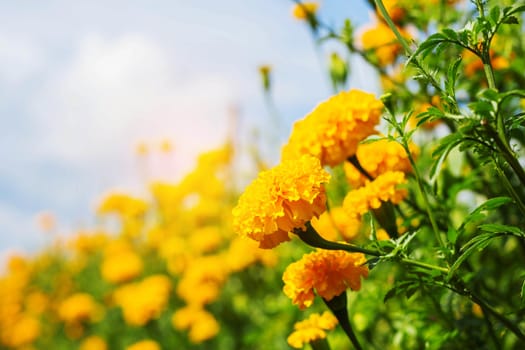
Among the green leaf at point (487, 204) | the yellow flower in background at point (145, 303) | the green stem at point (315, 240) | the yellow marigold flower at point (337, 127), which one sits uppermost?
the yellow marigold flower at point (337, 127)

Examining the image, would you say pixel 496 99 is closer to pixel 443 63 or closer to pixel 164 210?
pixel 443 63

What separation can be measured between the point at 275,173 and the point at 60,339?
17.2 ft

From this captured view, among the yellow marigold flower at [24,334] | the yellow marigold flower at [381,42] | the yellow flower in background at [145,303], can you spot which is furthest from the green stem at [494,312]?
the yellow marigold flower at [24,334]

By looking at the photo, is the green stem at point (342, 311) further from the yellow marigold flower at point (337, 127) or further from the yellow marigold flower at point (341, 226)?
the yellow marigold flower at point (341, 226)

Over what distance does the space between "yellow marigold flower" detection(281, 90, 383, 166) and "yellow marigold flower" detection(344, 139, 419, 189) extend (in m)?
0.05

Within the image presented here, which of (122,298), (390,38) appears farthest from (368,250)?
(122,298)

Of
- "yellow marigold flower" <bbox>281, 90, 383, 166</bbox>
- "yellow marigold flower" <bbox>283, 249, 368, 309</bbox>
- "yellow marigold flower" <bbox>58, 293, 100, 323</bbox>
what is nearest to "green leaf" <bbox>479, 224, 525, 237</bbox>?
"yellow marigold flower" <bbox>283, 249, 368, 309</bbox>

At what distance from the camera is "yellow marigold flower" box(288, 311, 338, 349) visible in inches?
51.8

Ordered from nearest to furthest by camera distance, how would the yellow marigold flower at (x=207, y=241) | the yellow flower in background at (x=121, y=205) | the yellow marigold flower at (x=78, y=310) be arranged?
the yellow marigold flower at (x=207, y=241) → the yellow marigold flower at (x=78, y=310) → the yellow flower in background at (x=121, y=205)

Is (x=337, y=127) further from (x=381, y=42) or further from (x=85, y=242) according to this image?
(x=85, y=242)

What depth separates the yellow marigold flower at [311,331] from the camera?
132 centimetres

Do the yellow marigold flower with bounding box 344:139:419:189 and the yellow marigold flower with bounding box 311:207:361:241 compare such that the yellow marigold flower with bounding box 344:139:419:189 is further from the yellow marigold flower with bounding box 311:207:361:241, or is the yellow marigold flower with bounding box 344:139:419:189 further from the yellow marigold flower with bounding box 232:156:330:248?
the yellow marigold flower with bounding box 311:207:361:241

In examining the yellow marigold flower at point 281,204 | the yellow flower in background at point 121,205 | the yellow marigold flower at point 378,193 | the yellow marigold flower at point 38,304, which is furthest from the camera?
the yellow marigold flower at point 38,304

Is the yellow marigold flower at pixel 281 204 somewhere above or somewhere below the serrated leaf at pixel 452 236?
above
